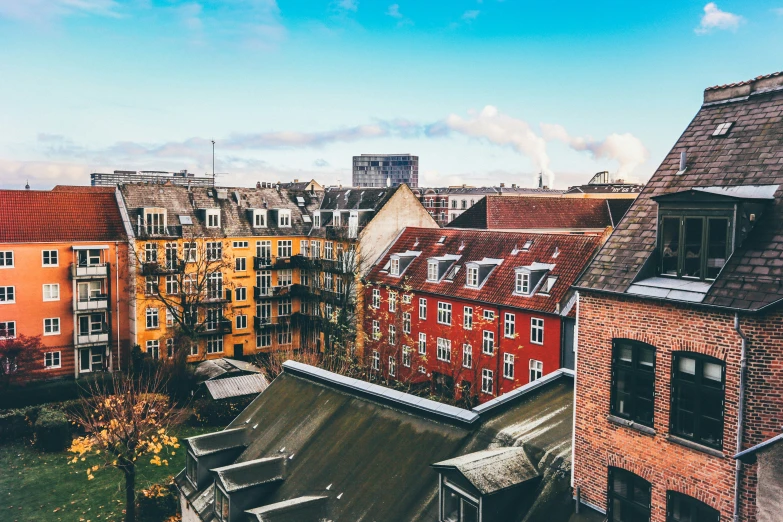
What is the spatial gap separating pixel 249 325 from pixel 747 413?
4577cm

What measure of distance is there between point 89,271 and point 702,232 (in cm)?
4300

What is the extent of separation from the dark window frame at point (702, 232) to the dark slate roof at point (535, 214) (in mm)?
43704

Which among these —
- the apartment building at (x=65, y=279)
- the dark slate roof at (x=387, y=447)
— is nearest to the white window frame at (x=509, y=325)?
the dark slate roof at (x=387, y=447)

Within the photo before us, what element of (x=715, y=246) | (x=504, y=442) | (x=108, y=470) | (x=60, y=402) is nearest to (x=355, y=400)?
(x=504, y=442)

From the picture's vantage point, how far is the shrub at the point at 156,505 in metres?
24.8

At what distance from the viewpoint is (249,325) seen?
5159 cm

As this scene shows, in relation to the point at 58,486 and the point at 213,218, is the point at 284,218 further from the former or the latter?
the point at 58,486

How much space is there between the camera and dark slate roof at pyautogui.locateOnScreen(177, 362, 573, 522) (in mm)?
14062

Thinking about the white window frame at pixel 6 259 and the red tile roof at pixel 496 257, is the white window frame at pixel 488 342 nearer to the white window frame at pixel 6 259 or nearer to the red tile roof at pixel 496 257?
the red tile roof at pixel 496 257

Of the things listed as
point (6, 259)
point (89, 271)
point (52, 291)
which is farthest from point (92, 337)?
point (6, 259)

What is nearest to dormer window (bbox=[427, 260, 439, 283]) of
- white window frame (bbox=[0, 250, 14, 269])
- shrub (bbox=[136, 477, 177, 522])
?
shrub (bbox=[136, 477, 177, 522])

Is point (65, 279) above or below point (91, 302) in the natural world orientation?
above

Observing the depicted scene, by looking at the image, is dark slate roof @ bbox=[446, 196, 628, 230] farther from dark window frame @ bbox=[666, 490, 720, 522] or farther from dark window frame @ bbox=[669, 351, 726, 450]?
dark window frame @ bbox=[666, 490, 720, 522]

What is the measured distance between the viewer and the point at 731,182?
10930 mm
